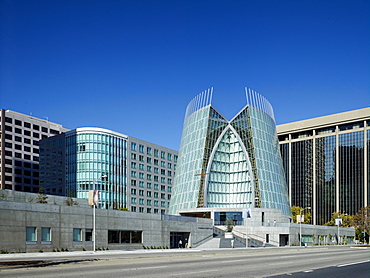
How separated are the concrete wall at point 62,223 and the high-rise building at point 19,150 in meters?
100

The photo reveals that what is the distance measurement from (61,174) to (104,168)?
12.4 metres

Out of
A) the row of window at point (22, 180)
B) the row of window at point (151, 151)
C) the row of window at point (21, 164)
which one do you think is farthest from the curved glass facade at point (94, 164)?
the row of window at point (21, 164)

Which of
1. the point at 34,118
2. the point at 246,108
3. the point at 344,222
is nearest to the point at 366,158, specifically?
the point at 344,222

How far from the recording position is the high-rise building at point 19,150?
148125mm

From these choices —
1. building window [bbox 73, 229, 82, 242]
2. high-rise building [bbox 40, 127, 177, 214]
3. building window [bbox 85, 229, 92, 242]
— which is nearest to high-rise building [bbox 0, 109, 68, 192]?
high-rise building [bbox 40, 127, 177, 214]

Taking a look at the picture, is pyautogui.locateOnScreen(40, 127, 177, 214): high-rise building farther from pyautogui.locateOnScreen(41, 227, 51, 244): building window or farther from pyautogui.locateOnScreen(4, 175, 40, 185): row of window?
pyautogui.locateOnScreen(41, 227, 51, 244): building window

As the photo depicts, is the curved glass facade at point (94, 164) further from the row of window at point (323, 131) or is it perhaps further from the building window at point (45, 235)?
the row of window at point (323, 131)

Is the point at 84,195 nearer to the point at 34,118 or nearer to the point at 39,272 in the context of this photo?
the point at 34,118

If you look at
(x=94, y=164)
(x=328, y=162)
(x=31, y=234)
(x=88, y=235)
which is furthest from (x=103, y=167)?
(x=328, y=162)

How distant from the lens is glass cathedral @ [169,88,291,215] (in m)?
102

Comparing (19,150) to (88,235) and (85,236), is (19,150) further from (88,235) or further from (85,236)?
(85,236)

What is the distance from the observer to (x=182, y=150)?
11238cm

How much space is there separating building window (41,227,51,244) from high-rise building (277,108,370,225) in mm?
129593

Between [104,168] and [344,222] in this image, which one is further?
[344,222]
